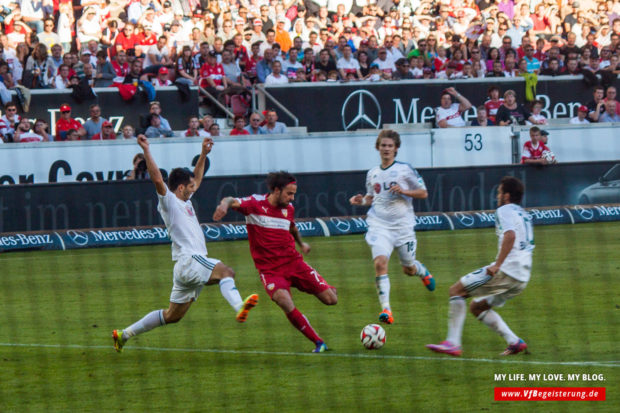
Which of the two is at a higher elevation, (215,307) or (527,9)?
(527,9)

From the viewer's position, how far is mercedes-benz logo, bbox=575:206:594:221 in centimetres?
2266

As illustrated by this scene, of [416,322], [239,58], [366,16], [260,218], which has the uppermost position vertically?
[366,16]

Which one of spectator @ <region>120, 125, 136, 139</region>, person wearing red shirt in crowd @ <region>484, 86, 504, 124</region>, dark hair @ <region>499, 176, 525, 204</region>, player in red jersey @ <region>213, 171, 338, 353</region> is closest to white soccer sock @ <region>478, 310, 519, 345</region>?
dark hair @ <region>499, 176, 525, 204</region>

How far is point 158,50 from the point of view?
2400 centimetres

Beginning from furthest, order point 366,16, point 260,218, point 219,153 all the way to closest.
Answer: point 366,16
point 219,153
point 260,218

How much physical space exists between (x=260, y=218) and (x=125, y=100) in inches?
529

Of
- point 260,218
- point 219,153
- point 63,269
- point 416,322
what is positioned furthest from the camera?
point 219,153

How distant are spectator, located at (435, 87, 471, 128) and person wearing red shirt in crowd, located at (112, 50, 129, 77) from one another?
22.1 ft

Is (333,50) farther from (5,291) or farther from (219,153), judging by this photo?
(5,291)

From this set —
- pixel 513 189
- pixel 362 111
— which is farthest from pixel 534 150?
pixel 513 189

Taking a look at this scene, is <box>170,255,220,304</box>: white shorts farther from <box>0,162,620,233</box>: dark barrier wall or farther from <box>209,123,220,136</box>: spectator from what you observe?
<box>209,123,220,136</box>: spectator

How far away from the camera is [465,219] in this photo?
72.4 feet

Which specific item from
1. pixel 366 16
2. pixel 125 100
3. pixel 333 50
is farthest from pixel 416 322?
pixel 366 16

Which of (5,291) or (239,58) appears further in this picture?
(239,58)
